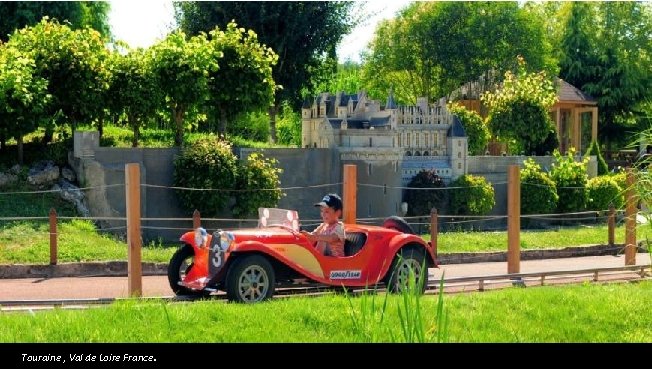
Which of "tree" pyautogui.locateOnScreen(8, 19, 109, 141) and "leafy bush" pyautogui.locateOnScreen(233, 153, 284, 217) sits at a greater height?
"tree" pyautogui.locateOnScreen(8, 19, 109, 141)

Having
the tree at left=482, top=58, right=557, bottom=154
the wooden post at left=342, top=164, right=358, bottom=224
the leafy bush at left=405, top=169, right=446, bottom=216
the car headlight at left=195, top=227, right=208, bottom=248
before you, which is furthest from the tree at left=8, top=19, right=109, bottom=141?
the tree at left=482, top=58, right=557, bottom=154

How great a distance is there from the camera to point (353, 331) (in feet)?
27.9

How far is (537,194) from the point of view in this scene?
83.9ft

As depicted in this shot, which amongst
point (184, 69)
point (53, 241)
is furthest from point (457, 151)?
point (53, 241)

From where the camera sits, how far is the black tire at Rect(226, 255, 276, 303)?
10.9m

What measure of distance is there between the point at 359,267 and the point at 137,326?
3841mm

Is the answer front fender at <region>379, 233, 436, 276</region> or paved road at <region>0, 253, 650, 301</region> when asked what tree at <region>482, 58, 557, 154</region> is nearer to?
paved road at <region>0, 253, 650, 301</region>

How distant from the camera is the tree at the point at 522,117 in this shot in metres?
30.8

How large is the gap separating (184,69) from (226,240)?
39.0ft

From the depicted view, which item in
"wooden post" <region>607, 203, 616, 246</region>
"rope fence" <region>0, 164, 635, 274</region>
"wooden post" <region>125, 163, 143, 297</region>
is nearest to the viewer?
"wooden post" <region>125, 163, 143, 297</region>

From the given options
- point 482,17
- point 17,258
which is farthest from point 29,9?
point 482,17

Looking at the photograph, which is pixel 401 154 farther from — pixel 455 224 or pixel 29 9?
pixel 29 9

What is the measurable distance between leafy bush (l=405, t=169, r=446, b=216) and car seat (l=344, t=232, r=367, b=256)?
1194 centimetres
